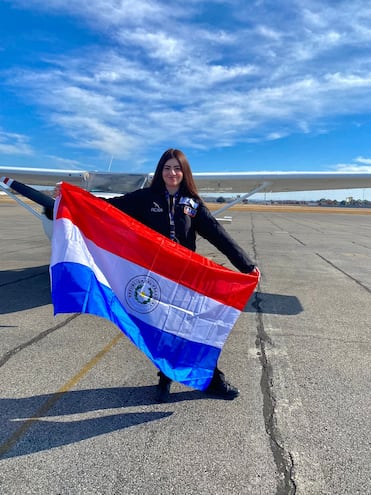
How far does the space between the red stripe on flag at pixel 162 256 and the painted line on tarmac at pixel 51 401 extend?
1156mm

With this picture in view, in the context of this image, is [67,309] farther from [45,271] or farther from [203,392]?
[45,271]

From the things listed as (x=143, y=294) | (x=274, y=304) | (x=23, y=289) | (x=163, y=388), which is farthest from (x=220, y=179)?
(x=163, y=388)

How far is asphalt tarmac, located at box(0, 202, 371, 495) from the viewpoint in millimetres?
1923

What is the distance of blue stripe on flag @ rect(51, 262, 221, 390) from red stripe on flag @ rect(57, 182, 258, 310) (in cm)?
38

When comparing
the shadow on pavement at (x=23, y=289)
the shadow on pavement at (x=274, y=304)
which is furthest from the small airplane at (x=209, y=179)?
the shadow on pavement at (x=274, y=304)

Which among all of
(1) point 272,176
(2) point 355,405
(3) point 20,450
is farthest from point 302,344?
(1) point 272,176

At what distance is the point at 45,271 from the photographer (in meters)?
7.48

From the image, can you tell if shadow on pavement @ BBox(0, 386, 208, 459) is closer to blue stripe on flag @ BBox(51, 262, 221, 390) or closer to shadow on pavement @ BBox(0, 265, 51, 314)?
blue stripe on flag @ BBox(51, 262, 221, 390)

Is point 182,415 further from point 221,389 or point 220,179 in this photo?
point 220,179

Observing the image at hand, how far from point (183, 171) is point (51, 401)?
2.07 m

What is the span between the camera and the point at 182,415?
253cm

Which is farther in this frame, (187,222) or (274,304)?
(274,304)

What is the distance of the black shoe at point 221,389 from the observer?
9.09 ft

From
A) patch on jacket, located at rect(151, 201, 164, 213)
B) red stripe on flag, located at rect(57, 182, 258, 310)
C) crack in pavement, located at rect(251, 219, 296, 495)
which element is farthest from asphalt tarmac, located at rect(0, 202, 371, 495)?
patch on jacket, located at rect(151, 201, 164, 213)
